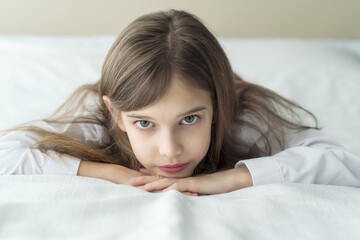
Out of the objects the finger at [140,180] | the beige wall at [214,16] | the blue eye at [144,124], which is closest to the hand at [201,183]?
the finger at [140,180]

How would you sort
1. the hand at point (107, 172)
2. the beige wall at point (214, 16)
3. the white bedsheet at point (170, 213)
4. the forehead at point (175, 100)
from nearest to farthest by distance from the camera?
1. the white bedsheet at point (170, 213)
2. the forehead at point (175, 100)
3. the hand at point (107, 172)
4. the beige wall at point (214, 16)

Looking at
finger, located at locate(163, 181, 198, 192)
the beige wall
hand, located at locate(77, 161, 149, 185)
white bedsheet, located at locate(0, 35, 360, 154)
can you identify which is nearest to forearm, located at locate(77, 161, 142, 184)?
hand, located at locate(77, 161, 149, 185)

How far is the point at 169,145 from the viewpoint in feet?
2.75

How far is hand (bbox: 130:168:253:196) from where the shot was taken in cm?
89

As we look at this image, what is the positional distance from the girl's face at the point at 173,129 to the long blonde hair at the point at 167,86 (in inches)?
0.7

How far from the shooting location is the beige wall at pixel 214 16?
1961 millimetres

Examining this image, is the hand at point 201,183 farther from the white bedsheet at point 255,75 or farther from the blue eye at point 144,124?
the white bedsheet at point 255,75

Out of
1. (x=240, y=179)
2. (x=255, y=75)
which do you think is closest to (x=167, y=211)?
(x=240, y=179)

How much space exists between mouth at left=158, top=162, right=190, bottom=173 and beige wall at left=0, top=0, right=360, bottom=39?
1.11 meters

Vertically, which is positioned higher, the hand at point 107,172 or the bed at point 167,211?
the bed at point 167,211

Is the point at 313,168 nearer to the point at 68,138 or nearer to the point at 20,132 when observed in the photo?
the point at 68,138

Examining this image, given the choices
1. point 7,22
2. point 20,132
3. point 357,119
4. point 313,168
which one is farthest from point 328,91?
point 7,22

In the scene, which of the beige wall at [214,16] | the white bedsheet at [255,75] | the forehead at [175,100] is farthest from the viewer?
the beige wall at [214,16]

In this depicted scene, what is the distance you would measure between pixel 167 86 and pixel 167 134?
92mm
